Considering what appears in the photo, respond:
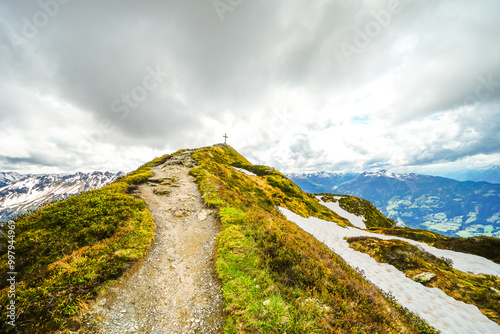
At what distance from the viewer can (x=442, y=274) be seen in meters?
18.4

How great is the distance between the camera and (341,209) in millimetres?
91562

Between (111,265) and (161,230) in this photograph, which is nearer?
(111,265)

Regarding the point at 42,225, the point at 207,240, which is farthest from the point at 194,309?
the point at 42,225

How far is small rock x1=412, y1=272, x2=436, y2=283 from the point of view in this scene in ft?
56.7

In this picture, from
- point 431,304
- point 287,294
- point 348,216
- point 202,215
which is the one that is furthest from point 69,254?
point 348,216

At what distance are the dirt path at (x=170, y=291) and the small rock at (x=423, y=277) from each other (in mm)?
20691

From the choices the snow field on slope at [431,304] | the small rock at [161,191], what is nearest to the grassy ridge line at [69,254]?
the small rock at [161,191]

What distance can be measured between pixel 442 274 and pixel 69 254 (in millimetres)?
32132

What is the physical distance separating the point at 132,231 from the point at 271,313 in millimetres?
10484

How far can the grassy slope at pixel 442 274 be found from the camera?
589 inches

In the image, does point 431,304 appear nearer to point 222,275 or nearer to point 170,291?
point 222,275

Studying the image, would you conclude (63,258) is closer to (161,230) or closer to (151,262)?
(151,262)

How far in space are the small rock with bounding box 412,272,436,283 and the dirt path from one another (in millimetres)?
20691

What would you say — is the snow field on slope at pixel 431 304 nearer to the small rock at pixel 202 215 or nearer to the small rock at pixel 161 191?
the small rock at pixel 202 215
